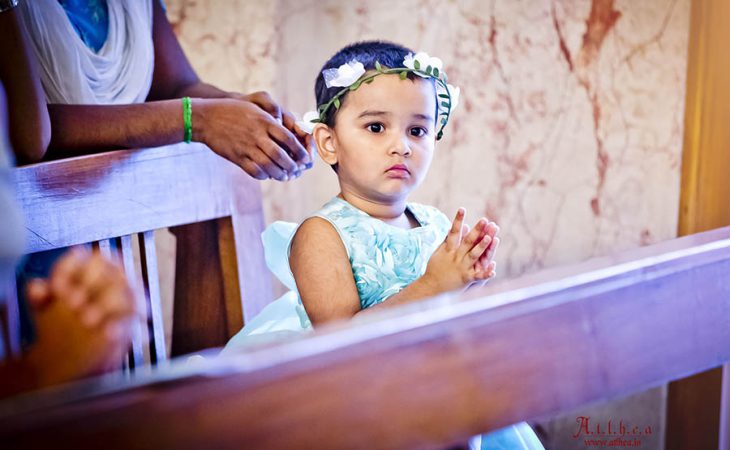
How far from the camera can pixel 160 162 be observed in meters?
1.42

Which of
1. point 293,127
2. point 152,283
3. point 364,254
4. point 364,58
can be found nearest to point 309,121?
point 293,127

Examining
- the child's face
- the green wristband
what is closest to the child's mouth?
the child's face

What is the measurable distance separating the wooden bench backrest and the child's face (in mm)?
313

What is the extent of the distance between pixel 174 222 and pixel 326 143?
312mm

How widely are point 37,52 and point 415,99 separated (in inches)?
27.9

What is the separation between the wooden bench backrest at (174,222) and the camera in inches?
49.4

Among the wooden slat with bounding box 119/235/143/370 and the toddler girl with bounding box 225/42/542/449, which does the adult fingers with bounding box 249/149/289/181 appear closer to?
the toddler girl with bounding box 225/42/542/449

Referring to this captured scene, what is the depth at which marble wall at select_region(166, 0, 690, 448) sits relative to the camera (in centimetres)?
224

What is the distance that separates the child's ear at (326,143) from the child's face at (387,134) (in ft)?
0.16

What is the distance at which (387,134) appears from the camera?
1.30 metres

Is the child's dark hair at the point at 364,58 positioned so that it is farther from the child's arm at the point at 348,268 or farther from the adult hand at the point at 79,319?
the adult hand at the point at 79,319

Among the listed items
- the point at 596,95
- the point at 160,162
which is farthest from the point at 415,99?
the point at 596,95

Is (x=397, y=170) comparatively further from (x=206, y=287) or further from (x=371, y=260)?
(x=206, y=287)

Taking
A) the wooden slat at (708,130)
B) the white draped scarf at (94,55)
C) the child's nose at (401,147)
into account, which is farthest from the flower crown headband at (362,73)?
the wooden slat at (708,130)
